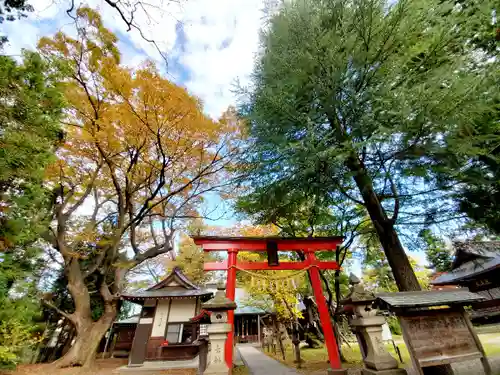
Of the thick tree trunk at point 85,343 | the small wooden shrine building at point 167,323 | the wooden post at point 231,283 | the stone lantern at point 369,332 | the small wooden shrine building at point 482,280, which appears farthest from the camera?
the small wooden shrine building at point 482,280

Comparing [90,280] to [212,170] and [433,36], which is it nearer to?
[212,170]

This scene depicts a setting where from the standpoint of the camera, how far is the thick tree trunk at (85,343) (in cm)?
865

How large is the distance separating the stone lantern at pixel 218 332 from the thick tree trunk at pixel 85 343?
7.05m

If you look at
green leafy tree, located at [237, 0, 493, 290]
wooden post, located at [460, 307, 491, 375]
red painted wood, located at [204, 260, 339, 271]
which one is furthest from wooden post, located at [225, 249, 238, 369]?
wooden post, located at [460, 307, 491, 375]

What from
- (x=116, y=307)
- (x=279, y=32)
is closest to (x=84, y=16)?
(x=279, y=32)

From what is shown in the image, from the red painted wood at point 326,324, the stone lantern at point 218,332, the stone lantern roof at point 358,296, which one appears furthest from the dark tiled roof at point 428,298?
the stone lantern at point 218,332

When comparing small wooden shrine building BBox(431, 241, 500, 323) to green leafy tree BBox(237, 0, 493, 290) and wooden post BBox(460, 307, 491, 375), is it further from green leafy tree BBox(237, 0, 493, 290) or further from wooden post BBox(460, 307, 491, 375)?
green leafy tree BBox(237, 0, 493, 290)

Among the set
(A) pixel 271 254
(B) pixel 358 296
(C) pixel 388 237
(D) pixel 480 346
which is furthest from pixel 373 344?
(A) pixel 271 254

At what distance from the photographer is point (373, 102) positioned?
16.5 feet

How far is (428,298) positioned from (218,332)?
4.22 metres

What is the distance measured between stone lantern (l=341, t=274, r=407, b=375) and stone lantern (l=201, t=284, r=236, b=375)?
2.69 m

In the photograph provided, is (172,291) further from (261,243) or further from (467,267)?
(467,267)

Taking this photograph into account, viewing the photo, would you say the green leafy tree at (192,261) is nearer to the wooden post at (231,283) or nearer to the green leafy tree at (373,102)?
the wooden post at (231,283)

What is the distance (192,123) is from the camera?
7641 millimetres
